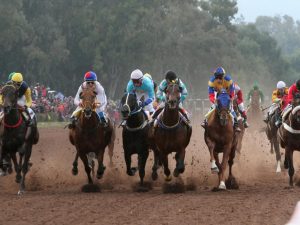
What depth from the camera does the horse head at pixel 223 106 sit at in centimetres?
1428

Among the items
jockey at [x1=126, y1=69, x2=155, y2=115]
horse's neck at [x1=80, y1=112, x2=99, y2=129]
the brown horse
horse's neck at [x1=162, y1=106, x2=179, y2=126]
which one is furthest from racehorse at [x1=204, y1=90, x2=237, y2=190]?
horse's neck at [x1=80, y1=112, x2=99, y2=129]

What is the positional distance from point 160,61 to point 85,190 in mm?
56243

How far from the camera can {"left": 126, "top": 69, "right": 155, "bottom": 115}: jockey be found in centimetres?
1531

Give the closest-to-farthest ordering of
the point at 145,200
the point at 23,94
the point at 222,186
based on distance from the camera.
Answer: the point at 145,200 < the point at 222,186 < the point at 23,94

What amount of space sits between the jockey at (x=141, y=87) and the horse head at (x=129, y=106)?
41 cm

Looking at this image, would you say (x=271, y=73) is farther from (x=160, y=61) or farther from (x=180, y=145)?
(x=180, y=145)

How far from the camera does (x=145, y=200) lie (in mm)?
12398

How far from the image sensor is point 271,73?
100938 mm

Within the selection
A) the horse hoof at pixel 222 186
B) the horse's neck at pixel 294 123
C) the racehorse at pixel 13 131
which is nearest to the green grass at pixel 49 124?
the racehorse at pixel 13 131

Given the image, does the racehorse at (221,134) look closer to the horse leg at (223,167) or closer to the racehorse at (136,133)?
the horse leg at (223,167)

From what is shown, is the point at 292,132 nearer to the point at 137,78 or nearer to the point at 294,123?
the point at 294,123

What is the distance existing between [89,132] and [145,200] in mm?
2320

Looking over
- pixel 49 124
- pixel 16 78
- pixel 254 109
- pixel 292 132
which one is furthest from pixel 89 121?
pixel 49 124

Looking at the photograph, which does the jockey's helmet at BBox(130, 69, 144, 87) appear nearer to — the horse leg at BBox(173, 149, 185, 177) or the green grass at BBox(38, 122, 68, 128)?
the horse leg at BBox(173, 149, 185, 177)
